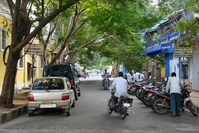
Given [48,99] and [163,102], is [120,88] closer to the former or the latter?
[163,102]

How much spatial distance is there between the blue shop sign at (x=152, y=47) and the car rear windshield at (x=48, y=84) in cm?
2005

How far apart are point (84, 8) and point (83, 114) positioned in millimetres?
12542

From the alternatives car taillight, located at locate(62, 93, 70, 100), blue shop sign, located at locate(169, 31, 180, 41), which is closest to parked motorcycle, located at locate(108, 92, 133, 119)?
car taillight, located at locate(62, 93, 70, 100)

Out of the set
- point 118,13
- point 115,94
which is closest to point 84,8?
point 118,13

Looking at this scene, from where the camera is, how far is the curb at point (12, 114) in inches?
486

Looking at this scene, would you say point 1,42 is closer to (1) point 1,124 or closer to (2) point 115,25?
(2) point 115,25

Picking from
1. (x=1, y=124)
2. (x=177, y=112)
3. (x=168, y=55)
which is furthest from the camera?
(x=168, y=55)

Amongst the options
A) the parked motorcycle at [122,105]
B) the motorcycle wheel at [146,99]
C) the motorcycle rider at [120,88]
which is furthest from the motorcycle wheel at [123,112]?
the motorcycle wheel at [146,99]

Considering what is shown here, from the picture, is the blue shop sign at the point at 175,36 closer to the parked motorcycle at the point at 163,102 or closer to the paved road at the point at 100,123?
the parked motorcycle at the point at 163,102

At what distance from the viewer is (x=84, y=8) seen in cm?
2534

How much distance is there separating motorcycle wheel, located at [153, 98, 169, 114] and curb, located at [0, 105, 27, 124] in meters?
5.29

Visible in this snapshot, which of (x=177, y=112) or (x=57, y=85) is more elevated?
(x=57, y=85)

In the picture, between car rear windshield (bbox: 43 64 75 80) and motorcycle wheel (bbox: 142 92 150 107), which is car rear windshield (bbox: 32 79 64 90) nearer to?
motorcycle wheel (bbox: 142 92 150 107)

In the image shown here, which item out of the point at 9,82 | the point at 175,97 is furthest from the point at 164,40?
the point at 9,82
